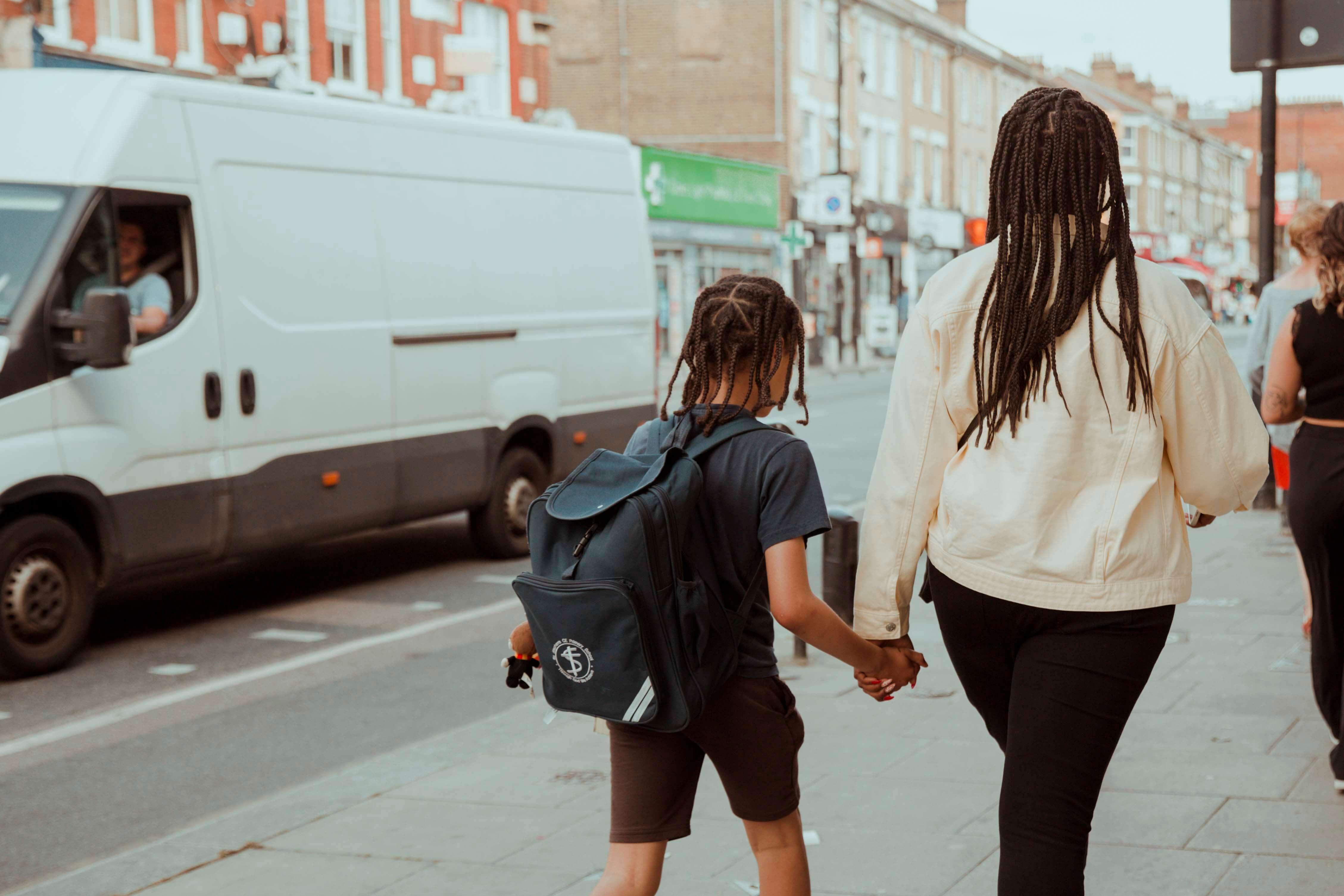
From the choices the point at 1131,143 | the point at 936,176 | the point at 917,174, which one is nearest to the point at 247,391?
the point at 917,174

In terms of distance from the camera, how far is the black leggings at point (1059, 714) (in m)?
2.65

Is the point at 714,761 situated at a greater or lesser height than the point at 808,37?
lesser

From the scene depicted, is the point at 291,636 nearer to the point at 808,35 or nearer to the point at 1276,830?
the point at 1276,830

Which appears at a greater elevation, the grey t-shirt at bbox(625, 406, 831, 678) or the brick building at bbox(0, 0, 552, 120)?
the brick building at bbox(0, 0, 552, 120)

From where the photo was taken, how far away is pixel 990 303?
8.93 ft

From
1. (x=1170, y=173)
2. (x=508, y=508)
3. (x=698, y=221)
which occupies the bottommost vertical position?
(x=508, y=508)

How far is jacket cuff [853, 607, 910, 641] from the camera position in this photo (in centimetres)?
283

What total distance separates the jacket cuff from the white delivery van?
206 inches

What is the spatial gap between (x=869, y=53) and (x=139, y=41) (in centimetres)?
2875

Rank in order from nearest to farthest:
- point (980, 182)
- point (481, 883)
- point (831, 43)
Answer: point (481, 883)
point (831, 43)
point (980, 182)

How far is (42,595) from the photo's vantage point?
722 centimetres

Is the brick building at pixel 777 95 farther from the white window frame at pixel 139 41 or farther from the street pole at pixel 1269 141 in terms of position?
the street pole at pixel 1269 141

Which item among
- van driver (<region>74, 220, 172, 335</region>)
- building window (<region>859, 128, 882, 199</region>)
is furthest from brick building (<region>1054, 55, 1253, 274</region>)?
van driver (<region>74, 220, 172, 335</region>)

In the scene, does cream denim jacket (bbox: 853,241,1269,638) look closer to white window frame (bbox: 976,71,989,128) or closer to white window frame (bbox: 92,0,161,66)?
white window frame (bbox: 92,0,161,66)
